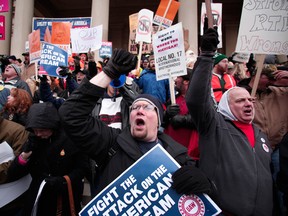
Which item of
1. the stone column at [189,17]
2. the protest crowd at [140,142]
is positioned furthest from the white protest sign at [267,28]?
the stone column at [189,17]

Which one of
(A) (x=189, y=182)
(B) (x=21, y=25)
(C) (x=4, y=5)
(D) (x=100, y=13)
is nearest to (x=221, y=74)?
(A) (x=189, y=182)

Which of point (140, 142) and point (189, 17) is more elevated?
point (189, 17)

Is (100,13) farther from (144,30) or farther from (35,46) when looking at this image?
(35,46)

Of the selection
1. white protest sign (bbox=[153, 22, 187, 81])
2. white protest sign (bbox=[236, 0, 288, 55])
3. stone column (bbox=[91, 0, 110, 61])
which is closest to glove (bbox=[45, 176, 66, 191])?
white protest sign (bbox=[153, 22, 187, 81])

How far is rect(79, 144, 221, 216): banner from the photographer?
161cm

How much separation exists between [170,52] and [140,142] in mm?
1590

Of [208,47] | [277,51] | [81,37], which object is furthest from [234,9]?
[208,47]

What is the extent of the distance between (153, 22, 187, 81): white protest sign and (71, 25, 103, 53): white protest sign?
7.61 feet

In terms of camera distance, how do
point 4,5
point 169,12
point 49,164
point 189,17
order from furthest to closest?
point 189,17, point 4,5, point 169,12, point 49,164

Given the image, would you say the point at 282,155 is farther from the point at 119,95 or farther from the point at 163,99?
the point at 163,99

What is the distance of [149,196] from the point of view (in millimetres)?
1649

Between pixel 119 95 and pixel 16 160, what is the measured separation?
136 centimetres

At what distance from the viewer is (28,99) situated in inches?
133

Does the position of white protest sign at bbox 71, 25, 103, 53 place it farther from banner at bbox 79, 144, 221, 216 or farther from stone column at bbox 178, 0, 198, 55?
stone column at bbox 178, 0, 198, 55
